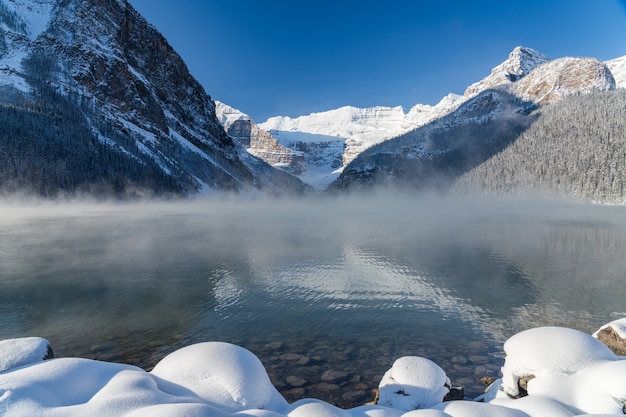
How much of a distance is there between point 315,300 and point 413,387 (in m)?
12.9

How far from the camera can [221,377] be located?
8234 mm

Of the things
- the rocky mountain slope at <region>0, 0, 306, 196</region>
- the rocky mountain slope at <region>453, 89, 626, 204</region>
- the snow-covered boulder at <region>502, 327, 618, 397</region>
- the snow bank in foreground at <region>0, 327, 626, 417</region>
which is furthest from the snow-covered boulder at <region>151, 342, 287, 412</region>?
the rocky mountain slope at <region>453, 89, 626, 204</region>

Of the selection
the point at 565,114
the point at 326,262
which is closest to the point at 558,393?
the point at 326,262

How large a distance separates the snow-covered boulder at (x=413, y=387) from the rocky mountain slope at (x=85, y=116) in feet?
383

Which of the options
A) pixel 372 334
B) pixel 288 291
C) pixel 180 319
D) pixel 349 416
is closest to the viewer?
pixel 349 416

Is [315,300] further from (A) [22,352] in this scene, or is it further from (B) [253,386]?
(A) [22,352]

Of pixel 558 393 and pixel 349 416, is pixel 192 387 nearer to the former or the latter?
pixel 349 416

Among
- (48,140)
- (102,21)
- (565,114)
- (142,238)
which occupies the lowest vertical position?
(142,238)

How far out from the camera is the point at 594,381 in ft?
26.2

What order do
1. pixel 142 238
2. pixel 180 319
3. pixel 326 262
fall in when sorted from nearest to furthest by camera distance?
pixel 180 319 < pixel 326 262 < pixel 142 238

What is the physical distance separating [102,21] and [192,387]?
23168cm

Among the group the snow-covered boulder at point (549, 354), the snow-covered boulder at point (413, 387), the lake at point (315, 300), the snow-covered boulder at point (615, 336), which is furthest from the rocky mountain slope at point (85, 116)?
the snow-covered boulder at point (615, 336)

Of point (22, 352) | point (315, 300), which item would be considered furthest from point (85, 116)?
point (22, 352)

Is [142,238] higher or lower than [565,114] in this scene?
lower
